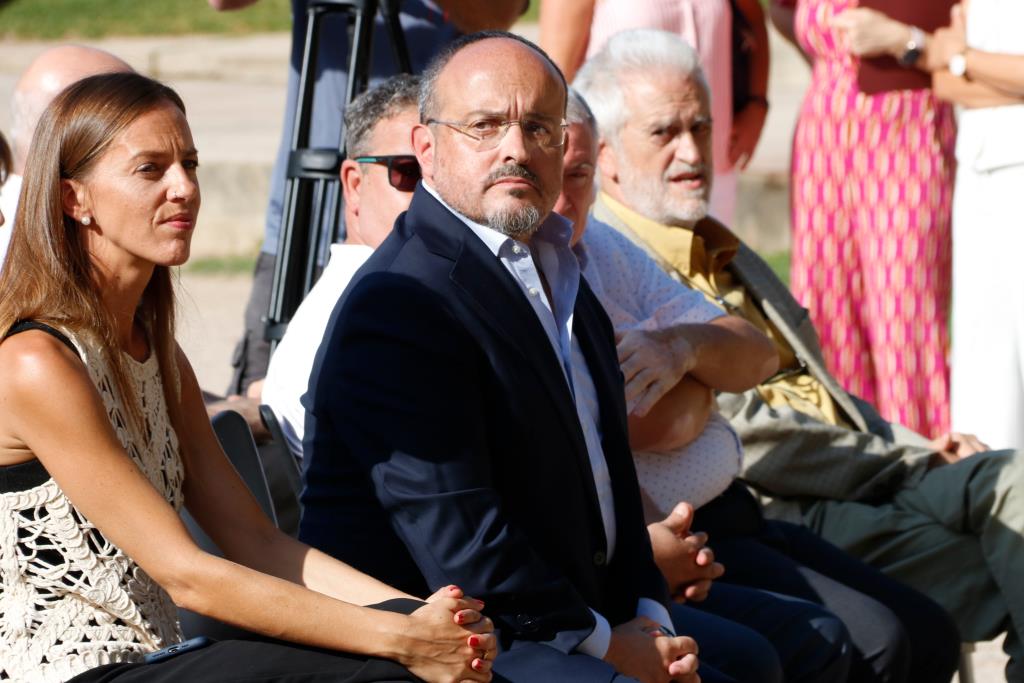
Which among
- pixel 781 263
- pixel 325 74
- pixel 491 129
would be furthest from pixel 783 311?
pixel 781 263

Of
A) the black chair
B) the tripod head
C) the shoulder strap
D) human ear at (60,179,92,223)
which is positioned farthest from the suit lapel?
the shoulder strap

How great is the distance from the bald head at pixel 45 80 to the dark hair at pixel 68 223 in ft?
3.46

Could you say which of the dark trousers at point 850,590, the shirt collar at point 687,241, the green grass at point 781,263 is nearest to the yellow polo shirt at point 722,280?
the shirt collar at point 687,241

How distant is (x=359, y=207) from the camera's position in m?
3.45

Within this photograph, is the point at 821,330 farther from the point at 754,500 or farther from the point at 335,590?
the point at 335,590

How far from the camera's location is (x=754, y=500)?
3.56m

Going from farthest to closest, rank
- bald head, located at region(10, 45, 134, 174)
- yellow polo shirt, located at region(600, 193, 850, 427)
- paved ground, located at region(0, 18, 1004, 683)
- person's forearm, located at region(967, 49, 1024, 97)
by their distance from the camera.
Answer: paved ground, located at region(0, 18, 1004, 683)
person's forearm, located at region(967, 49, 1024, 97)
yellow polo shirt, located at region(600, 193, 850, 427)
bald head, located at region(10, 45, 134, 174)

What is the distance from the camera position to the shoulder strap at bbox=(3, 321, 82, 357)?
2.33m

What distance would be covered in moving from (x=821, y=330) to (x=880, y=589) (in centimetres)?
215

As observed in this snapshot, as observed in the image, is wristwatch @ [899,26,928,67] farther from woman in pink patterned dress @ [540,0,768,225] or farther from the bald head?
the bald head

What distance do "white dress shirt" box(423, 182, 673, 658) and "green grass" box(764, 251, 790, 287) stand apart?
5840 mm

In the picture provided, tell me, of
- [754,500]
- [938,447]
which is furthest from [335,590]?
[938,447]

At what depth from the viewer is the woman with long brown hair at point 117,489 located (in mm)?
2285

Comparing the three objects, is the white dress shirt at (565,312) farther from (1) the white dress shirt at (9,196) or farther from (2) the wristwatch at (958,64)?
(2) the wristwatch at (958,64)
